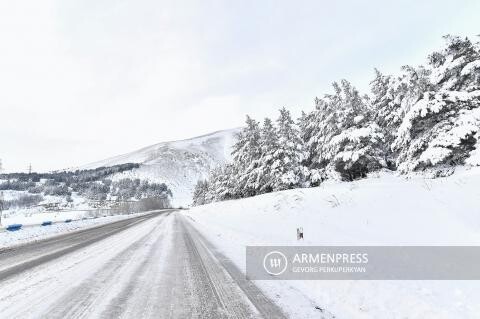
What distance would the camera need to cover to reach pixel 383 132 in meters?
30.5

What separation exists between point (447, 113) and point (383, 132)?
14.3 metres

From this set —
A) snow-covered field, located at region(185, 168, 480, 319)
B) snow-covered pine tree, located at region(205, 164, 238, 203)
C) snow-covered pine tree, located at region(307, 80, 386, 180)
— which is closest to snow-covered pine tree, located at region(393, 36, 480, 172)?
snow-covered field, located at region(185, 168, 480, 319)

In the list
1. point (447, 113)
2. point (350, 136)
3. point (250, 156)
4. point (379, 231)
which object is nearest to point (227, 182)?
point (250, 156)

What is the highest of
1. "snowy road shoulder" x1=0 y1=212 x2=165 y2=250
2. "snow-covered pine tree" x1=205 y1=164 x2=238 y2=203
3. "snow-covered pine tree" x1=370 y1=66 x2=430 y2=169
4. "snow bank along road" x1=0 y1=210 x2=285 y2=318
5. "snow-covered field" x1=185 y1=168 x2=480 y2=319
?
"snow-covered pine tree" x1=370 y1=66 x2=430 y2=169

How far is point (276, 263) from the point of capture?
9094 mm

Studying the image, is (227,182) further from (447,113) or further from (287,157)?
(447,113)

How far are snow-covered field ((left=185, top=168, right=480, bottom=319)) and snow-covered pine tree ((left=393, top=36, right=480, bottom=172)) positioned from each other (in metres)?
1.39

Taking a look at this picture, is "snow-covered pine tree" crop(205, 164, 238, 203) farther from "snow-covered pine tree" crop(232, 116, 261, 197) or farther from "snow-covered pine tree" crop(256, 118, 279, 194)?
"snow-covered pine tree" crop(256, 118, 279, 194)

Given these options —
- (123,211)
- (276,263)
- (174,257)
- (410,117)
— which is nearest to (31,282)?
(174,257)

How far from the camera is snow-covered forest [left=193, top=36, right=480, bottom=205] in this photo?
15.8 metres

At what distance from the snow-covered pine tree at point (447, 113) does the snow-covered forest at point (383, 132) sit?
39 mm

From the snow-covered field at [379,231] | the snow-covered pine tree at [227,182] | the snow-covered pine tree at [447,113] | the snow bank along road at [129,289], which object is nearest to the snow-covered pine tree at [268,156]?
the snow-covered pine tree at [227,182]

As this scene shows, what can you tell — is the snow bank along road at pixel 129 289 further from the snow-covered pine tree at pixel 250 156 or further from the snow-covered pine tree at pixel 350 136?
the snow-covered pine tree at pixel 250 156

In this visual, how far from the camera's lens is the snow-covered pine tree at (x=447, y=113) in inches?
596
